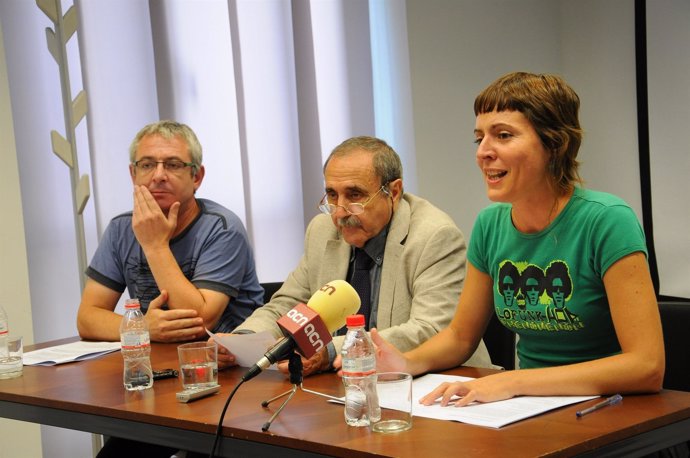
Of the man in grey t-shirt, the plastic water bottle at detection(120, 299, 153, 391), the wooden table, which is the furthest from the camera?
the man in grey t-shirt

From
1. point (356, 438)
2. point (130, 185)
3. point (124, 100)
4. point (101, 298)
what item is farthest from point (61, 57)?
point (356, 438)

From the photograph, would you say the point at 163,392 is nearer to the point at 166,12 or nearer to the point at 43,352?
the point at 43,352

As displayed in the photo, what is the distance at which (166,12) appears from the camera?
3.81 m

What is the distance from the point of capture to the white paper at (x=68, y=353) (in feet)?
8.28

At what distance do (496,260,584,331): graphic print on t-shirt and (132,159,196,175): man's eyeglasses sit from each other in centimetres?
139

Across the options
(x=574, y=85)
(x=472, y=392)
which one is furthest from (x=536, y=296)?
(x=574, y=85)

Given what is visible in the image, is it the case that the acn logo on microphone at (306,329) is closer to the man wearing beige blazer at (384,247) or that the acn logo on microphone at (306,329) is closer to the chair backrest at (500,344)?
the man wearing beige blazer at (384,247)

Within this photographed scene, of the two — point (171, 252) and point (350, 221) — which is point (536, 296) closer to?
point (350, 221)

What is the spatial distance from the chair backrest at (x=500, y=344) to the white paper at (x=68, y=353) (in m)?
1.19

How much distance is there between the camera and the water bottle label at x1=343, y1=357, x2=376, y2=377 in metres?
1.62

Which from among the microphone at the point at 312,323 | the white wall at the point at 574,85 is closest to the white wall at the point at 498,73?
the white wall at the point at 574,85

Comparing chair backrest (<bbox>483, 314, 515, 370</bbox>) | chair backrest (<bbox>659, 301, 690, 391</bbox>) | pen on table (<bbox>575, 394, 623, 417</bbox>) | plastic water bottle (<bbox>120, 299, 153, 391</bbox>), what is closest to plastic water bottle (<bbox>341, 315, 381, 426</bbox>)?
pen on table (<bbox>575, 394, 623, 417</bbox>)

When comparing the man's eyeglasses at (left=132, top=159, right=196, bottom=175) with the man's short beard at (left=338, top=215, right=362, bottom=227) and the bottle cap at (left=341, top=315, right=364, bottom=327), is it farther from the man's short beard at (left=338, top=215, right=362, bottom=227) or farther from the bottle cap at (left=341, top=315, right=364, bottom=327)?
the bottle cap at (left=341, top=315, right=364, bottom=327)

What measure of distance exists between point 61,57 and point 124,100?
0.38m
